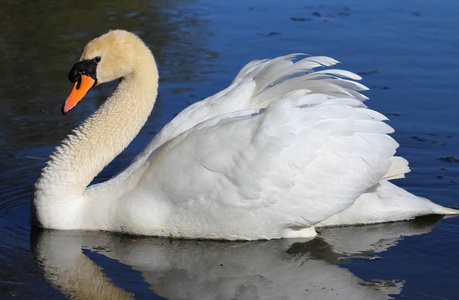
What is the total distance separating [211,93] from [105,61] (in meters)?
3.25

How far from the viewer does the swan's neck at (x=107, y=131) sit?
6.64 m

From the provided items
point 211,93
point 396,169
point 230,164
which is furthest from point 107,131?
point 211,93

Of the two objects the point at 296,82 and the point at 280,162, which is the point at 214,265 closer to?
the point at 280,162

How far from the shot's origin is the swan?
6.09 meters

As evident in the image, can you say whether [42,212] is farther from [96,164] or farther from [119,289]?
[119,289]

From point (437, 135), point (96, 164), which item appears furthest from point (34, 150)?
point (437, 135)

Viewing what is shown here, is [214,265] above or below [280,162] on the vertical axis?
below

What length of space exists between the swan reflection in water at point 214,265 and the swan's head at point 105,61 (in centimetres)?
118

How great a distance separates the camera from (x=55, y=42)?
1217 centimetres

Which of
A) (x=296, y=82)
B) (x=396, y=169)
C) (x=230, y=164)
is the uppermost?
(x=296, y=82)

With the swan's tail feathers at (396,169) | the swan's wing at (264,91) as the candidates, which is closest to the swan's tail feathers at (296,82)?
the swan's wing at (264,91)

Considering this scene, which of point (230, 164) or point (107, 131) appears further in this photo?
point (107, 131)

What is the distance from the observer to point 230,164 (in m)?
6.06

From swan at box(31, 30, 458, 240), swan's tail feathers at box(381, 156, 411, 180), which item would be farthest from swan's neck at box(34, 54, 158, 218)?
swan's tail feathers at box(381, 156, 411, 180)
